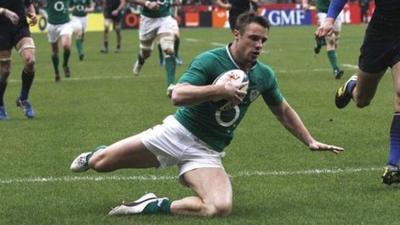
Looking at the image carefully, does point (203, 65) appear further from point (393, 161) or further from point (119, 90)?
point (119, 90)

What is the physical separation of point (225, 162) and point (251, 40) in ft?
8.79

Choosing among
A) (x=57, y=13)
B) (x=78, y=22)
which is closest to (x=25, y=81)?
(x=57, y=13)

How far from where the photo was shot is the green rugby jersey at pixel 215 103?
651 cm

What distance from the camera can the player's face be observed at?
6379 millimetres

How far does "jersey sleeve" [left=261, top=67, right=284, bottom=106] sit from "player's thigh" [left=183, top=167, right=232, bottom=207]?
71 cm

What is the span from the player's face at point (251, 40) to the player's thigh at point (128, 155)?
1052mm

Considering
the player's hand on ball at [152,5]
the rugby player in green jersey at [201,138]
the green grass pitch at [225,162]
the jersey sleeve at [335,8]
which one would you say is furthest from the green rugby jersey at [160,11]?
the rugby player in green jersey at [201,138]

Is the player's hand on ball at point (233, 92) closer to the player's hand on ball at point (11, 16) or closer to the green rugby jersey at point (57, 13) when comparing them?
the player's hand on ball at point (11, 16)

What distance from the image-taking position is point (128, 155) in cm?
680

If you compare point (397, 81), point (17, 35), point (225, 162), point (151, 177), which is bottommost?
point (225, 162)

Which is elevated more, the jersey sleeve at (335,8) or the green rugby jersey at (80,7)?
the jersey sleeve at (335,8)

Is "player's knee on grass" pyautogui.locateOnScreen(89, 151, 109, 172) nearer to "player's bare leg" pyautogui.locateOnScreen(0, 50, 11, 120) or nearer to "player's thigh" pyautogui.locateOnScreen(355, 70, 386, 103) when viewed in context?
"player's thigh" pyautogui.locateOnScreen(355, 70, 386, 103)

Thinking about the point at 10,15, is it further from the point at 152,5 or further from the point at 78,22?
the point at 78,22

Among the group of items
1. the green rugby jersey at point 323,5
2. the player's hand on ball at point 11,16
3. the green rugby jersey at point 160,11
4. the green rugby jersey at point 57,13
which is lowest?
the green rugby jersey at point 57,13
